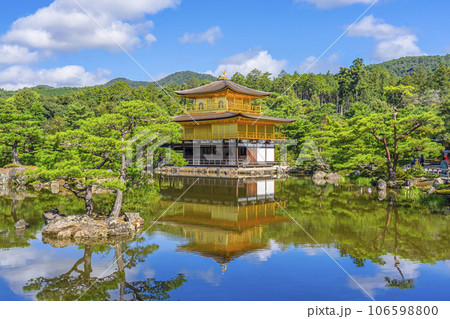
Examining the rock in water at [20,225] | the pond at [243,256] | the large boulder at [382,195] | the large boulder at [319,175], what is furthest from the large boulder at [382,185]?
the rock in water at [20,225]

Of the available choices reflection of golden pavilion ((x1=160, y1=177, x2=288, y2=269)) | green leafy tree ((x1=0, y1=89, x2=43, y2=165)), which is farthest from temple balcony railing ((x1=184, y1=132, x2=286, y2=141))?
green leafy tree ((x1=0, y1=89, x2=43, y2=165))

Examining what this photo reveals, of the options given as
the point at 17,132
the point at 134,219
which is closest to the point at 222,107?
the point at 17,132

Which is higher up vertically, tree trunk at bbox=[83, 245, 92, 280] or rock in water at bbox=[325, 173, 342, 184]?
→ rock in water at bbox=[325, 173, 342, 184]

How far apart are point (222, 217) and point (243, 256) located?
5.07 metres

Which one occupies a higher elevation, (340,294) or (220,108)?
(220,108)

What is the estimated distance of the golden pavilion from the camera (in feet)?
118

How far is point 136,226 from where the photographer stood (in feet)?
40.9

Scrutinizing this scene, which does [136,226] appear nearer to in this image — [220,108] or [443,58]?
[220,108]

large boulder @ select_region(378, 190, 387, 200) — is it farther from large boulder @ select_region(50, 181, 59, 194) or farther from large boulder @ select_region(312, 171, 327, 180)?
large boulder @ select_region(50, 181, 59, 194)

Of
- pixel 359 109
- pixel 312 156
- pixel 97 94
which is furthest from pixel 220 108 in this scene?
pixel 97 94

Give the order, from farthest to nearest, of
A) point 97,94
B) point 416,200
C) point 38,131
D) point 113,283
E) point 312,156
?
point 97,94 → point 312,156 → point 38,131 → point 416,200 → point 113,283

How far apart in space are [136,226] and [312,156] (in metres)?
24.7

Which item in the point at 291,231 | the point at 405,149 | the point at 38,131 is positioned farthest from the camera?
the point at 38,131

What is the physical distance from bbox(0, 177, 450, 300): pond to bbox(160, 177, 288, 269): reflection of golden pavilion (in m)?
0.05
